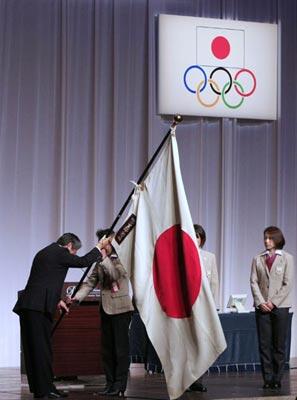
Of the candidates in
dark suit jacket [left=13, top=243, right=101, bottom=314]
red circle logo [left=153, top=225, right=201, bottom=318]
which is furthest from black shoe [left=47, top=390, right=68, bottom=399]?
red circle logo [left=153, top=225, right=201, bottom=318]

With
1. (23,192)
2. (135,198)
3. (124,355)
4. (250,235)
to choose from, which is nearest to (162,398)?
(124,355)

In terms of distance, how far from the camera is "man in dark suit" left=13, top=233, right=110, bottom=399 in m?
7.25

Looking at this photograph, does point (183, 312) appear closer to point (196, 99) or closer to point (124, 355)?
point (124, 355)

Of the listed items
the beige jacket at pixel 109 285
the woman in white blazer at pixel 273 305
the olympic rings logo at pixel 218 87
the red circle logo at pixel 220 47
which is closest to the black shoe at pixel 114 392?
the beige jacket at pixel 109 285

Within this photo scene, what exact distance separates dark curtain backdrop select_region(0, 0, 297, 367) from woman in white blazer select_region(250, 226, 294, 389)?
3991mm

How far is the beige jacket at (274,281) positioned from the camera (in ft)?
27.1

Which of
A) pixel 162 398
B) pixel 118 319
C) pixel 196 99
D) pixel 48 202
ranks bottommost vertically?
pixel 162 398

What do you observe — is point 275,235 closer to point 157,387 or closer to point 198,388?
point 198,388

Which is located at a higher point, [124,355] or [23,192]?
[23,192]

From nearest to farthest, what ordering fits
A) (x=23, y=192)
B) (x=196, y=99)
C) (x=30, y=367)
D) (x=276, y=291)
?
(x=30, y=367), (x=276, y=291), (x=23, y=192), (x=196, y=99)

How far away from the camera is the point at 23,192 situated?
11.7 m

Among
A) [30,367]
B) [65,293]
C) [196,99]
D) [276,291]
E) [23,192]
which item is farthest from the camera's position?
[196,99]

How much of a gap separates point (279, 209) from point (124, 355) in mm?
6068

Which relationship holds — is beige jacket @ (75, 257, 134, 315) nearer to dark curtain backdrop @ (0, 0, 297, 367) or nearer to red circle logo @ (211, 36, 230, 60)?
dark curtain backdrop @ (0, 0, 297, 367)
